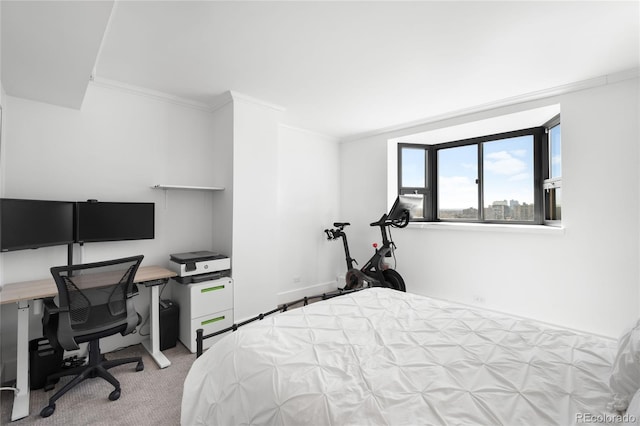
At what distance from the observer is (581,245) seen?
2.86 metres

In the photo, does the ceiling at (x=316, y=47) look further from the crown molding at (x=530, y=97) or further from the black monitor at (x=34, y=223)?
the black monitor at (x=34, y=223)

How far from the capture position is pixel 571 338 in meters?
1.61

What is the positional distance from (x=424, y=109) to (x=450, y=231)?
159 centimetres

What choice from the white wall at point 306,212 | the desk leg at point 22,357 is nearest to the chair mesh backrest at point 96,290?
the desk leg at point 22,357

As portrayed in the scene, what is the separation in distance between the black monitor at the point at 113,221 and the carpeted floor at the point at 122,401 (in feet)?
3.72

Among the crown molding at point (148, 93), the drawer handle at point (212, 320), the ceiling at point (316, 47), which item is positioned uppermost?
the ceiling at point (316, 47)

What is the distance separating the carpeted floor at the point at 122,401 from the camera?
6.12 ft

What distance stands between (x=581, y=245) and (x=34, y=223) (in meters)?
4.76

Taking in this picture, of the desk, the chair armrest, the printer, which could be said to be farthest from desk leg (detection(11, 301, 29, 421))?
the printer

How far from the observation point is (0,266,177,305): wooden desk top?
1.92 meters

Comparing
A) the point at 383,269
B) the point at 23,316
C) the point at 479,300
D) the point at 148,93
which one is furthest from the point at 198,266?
the point at 479,300

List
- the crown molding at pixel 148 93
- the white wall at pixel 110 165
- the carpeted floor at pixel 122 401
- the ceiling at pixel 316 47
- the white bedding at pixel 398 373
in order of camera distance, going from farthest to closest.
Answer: the crown molding at pixel 148 93 < the white wall at pixel 110 165 < the carpeted floor at pixel 122 401 < the ceiling at pixel 316 47 < the white bedding at pixel 398 373

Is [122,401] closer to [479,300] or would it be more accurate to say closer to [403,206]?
[403,206]

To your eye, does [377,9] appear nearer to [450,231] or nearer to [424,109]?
[424,109]
